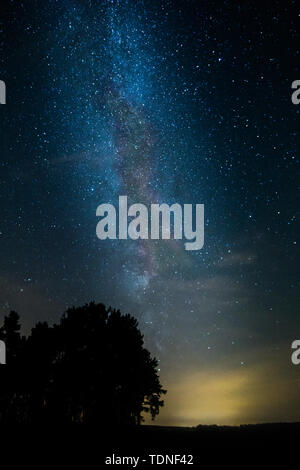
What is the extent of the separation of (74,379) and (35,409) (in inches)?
414

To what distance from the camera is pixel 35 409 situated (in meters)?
45.3

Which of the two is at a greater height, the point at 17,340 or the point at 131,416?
the point at 17,340

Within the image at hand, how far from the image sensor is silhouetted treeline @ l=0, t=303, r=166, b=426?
38.8m

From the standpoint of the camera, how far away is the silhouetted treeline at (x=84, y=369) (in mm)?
38781

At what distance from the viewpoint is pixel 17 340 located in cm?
4475

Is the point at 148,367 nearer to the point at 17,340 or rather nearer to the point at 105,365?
the point at 105,365

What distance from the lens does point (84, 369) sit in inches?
1524

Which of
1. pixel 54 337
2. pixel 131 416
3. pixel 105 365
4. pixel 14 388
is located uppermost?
pixel 54 337
